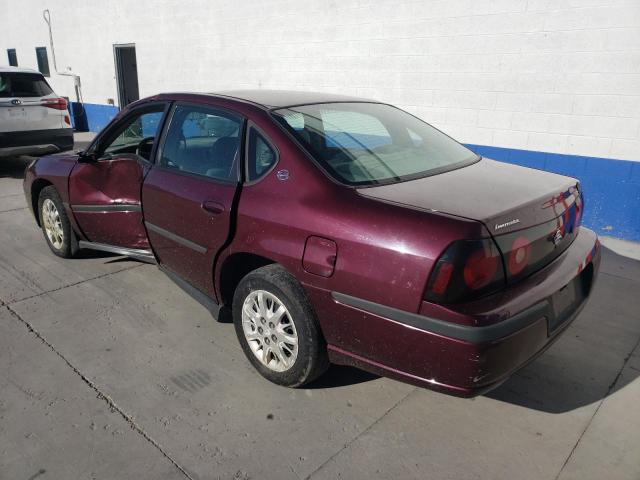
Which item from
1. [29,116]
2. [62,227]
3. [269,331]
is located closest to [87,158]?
[62,227]

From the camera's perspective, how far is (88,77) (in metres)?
12.9

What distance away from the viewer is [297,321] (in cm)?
251

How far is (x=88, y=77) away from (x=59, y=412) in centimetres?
1232

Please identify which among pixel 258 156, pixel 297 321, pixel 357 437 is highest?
pixel 258 156

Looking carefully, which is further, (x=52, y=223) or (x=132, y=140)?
(x=52, y=223)

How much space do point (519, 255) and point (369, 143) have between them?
107 cm

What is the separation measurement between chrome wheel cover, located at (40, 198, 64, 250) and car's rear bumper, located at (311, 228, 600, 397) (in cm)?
307

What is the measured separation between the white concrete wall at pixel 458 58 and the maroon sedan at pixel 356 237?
9.74 ft

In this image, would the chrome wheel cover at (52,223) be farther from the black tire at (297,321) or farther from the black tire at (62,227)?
the black tire at (297,321)

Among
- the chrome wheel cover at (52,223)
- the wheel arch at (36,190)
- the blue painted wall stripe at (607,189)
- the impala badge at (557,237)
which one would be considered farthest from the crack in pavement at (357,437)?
the blue painted wall stripe at (607,189)

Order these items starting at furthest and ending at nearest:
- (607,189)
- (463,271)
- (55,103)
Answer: (55,103) < (607,189) < (463,271)

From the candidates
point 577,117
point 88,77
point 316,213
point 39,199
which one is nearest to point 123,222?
point 39,199

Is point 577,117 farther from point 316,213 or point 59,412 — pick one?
point 59,412

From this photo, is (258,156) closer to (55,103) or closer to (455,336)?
(455,336)
